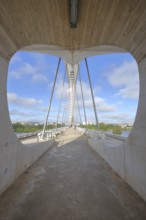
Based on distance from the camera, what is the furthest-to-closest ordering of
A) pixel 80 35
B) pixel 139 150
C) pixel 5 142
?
pixel 80 35 < pixel 5 142 < pixel 139 150

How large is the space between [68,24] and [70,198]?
397 cm

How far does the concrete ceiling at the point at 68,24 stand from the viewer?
123 inches

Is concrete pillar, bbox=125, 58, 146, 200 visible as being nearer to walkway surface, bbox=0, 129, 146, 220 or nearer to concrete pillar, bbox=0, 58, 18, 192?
walkway surface, bbox=0, 129, 146, 220

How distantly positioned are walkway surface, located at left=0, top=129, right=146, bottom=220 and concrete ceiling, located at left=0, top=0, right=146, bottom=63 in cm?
331

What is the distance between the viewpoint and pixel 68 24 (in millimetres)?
3869

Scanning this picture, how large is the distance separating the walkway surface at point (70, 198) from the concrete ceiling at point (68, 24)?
331 cm

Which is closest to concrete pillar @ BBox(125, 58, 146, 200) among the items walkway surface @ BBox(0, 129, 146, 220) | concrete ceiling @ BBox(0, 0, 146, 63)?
walkway surface @ BBox(0, 129, 146, 220)

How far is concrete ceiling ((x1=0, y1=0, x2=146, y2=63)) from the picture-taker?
3117mm

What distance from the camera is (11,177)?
414cm

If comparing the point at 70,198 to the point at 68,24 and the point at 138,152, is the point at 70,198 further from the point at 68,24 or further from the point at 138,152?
the point at 68,24

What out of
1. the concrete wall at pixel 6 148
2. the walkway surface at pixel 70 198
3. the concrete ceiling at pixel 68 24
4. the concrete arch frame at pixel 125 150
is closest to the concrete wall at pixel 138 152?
the concrete arch frame at pixel 125 150

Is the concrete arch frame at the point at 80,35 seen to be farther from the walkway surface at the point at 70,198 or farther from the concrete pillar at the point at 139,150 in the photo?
the walkway surface at the point at 70,198

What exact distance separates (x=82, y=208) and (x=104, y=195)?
766 mm

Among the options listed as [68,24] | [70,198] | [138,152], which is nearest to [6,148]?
[70,198]
